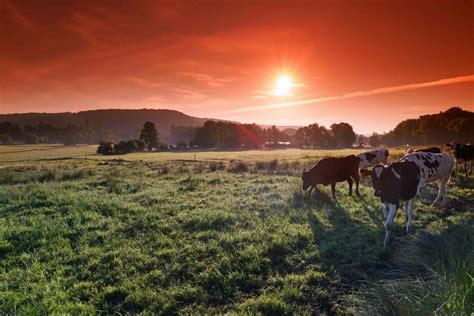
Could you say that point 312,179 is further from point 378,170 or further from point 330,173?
point 378,170

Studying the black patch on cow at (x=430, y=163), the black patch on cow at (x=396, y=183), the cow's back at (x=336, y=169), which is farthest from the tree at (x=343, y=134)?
the black patch on cow at (x=396, y=183)

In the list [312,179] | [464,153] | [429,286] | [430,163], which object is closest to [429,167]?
[430,163]

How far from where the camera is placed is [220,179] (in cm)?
1972

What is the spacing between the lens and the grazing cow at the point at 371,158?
17.3 metres

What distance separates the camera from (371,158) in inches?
697

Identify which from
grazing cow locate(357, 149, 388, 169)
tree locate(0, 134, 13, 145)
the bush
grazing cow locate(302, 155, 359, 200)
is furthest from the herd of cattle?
tree locate(0, 134, 13, 145)

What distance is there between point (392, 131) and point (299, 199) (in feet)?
384

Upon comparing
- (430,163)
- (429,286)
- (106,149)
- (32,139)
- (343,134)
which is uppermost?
(343,134)

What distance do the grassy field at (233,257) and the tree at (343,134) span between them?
4278 inches

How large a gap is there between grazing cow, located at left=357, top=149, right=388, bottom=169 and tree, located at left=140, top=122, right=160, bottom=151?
309 feet

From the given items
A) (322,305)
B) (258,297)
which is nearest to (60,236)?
(258,297)

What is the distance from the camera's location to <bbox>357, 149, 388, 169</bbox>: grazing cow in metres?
17.3

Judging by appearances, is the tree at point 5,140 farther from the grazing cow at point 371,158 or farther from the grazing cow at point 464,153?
the grazing cow at point 464,153

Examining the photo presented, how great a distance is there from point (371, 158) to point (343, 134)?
105 m
